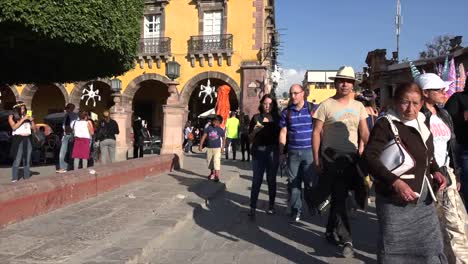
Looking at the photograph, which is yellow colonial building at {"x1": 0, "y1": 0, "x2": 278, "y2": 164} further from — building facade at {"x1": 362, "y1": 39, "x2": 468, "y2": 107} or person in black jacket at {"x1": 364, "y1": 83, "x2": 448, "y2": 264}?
person in black jacket at {"x1": 364, "y1": 83, "x2": 448, "y2": 264}

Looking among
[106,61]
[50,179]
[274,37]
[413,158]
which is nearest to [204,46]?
[274,37]

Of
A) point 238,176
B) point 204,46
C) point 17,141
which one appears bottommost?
point 238,176

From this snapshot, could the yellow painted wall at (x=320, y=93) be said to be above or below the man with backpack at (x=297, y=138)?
above

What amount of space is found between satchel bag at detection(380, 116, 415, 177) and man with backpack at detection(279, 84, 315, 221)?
2687mm

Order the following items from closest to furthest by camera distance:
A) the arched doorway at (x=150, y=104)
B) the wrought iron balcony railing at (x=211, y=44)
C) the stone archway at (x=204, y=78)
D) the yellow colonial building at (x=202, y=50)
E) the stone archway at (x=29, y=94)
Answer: the yellow colonial building at (x=202, y=50)
the wrought iron balcony railing at (x=211, y=44)
the stone archway at (x=204, y=78)
the stone archway at (x=29, y=94)
the arched doorway at (x=150, y=104)

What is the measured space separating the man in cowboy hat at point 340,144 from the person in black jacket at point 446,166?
0.88 meters

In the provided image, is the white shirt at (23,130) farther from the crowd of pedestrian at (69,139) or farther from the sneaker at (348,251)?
the sneaker at (348,251)

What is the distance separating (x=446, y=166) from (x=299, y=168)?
2.32 metres

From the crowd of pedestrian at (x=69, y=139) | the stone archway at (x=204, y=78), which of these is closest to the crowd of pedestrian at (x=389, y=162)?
the crowd of pedestrian at (x=69, y=139)

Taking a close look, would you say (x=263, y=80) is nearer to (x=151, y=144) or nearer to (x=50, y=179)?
(x=151, y=144)

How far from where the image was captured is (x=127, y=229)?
535 cm

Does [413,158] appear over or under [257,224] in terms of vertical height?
over

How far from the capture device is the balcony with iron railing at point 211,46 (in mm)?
24688

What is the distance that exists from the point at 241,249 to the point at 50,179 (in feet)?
9.37
